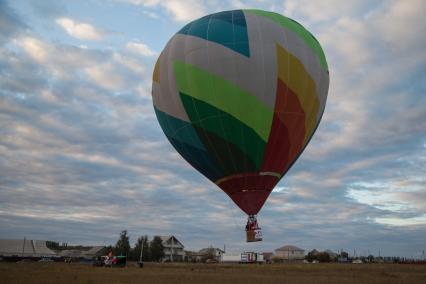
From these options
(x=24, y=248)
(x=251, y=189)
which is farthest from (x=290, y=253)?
(x=251, y=189)

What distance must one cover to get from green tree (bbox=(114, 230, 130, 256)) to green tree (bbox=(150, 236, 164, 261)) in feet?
18.2

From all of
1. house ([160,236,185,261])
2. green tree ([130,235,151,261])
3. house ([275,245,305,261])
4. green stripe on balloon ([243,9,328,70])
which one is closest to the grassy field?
green stripe on balloon ([243,9,328,70])

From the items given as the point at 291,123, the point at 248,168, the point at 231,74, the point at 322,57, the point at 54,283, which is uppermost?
the point at 322,57

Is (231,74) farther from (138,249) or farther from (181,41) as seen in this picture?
(138,249)

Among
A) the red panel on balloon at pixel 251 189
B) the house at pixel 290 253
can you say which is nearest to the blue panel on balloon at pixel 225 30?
the red panel on balloon at pixel 251 189

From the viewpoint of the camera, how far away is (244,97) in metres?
27.0

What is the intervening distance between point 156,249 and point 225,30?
87359 millimetres

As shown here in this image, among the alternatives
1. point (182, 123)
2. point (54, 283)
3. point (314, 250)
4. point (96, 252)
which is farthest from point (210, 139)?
point (314, 250)

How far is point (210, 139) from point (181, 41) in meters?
6.44

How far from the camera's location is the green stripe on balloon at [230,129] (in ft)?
89.7

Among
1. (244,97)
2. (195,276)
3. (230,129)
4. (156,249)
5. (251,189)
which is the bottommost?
(195,276)

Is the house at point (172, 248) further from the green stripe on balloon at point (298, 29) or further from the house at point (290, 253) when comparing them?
the green stripe on balloon at point (298, 29)

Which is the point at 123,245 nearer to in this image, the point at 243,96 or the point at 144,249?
the point at 144,249

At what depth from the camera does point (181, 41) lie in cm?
2938
